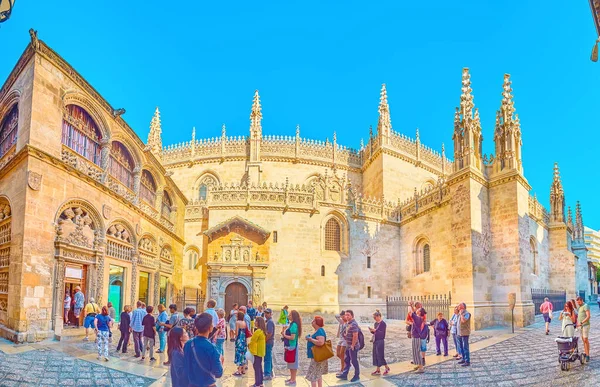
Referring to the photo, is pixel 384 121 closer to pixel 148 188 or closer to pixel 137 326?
pixel 148 188

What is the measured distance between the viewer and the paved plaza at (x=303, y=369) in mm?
8617

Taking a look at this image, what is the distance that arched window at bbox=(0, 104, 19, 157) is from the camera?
14.4 metres

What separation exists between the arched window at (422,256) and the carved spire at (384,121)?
9.70m

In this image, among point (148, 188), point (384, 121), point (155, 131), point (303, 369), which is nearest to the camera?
point (303, 369)

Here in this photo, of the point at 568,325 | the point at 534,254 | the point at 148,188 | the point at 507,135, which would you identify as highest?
the point at 507,135

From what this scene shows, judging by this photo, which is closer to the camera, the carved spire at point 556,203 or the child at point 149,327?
the child at point 149,327

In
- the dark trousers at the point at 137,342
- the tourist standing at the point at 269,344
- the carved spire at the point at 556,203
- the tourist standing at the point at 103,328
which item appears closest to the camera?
the tourist standing at the point at 269,344

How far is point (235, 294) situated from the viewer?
24281 mm

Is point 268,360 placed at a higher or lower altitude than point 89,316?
lower

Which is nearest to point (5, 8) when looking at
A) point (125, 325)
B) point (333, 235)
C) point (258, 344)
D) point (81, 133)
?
point (258, 344)

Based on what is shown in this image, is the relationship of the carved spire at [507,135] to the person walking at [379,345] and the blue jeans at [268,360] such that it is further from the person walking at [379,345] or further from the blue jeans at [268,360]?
the blue jeans at [268,360]

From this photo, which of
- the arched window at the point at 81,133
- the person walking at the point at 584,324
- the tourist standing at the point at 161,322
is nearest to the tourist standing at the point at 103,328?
the tourist standing at the point at 161,322

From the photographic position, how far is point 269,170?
3403 centimetres

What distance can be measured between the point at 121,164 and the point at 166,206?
634 cm
